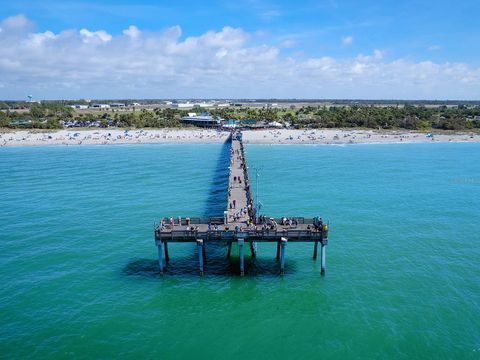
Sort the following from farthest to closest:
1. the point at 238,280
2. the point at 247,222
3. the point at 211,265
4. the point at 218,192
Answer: the point at 218,192 < the point at 211,265 < the point at 247,222 < the point at 238,280

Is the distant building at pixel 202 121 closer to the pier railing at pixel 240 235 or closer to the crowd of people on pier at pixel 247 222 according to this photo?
the crowd of people on pier at pixel 247 222

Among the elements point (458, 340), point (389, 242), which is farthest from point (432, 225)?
point (458, 340)

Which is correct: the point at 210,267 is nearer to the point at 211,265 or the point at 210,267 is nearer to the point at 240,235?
the point at 211,265

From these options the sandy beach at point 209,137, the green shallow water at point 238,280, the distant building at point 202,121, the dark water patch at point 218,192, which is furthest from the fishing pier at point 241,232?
the distant building at point 202,121

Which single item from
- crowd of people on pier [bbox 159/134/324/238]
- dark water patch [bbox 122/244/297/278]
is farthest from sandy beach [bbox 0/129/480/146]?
dark water patch [bbox 122/244/297/278]

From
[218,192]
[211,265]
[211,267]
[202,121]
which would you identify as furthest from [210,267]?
[202,121]

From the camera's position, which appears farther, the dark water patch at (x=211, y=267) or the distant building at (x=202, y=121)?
the distant building at (x=202, y=121)
